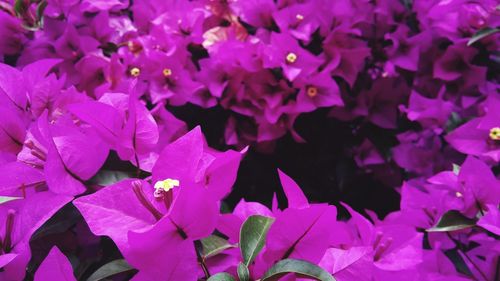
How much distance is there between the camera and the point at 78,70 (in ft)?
3.52

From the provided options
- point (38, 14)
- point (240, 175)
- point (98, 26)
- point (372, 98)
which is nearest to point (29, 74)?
point (38, 14)

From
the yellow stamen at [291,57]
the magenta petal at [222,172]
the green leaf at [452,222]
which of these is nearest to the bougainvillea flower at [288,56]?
the yellow stamen at [291,57]

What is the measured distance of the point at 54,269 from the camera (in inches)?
18.4

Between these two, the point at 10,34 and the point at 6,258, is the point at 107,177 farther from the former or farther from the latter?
the point at 10,34

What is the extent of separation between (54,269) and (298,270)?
0.72ft

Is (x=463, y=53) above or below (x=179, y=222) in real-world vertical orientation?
below

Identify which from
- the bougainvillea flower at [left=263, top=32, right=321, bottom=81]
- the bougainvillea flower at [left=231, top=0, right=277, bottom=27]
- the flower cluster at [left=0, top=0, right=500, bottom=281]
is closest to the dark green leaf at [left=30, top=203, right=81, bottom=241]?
the flower cluster at [left=0, top=0, right=500, bottom=281]

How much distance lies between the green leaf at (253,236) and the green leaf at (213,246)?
0.07 meters

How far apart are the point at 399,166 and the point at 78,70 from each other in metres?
0.81

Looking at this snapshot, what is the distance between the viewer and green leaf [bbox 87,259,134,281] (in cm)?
51

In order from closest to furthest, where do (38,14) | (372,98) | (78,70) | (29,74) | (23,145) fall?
(23,145) → (29,74) → (38,14) → (78,70) → (372,98)

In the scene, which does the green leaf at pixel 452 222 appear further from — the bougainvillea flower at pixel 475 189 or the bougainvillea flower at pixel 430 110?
the bougainvillea flower at pixel 430 110

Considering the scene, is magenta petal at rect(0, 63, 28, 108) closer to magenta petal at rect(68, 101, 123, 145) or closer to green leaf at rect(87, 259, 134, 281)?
magenta petal at rect(68, 101, 123, 145)

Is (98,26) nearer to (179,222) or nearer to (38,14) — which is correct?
(38,14)
